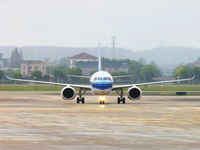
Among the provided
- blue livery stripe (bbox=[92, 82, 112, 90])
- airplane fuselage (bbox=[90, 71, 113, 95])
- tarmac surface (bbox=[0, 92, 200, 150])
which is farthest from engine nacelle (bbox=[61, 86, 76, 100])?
tarmac surface (bbox=[0, 92, 200, 150])

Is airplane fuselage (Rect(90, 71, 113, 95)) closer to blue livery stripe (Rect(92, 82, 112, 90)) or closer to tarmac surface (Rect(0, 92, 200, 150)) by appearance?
blue livery stripe (Rect(92, 82, 112, 90))

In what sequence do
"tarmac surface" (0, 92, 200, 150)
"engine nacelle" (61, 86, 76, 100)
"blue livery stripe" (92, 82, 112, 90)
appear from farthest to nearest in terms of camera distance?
"engine nacelle" (61, 86, 76, 100) < "blue livery stripe" (92, 82, 112, 90) < "tarmac surface" (0, 92, 200, 150)

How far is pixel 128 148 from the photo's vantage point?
22.3 meters

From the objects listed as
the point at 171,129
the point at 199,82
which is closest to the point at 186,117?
the point at 171,129

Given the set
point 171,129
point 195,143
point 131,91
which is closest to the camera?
point 195,143

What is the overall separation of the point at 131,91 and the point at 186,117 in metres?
23.0

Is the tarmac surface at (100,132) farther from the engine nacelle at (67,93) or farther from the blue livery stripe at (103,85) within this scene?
the engine nacelle at (67,93)

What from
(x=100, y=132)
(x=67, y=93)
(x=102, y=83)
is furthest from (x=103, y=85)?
(x=100, y=132)

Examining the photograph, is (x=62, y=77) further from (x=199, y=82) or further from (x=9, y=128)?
(x=9, y=128)

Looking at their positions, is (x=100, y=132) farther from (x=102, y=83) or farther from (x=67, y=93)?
(x=67, y=93)

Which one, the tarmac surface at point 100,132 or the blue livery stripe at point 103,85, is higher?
the blue livery stripe at point 103,85

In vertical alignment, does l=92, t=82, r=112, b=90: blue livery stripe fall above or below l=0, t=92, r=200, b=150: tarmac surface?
above

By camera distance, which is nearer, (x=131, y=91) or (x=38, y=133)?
(x=38, y=133)

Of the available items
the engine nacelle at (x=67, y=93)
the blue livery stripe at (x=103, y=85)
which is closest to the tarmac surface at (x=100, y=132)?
the blue livery stripe at (x=103, y=85)
